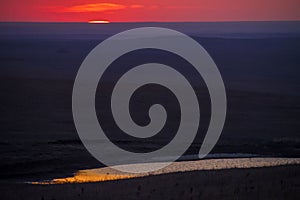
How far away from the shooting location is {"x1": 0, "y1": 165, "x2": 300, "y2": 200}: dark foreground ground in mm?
16984

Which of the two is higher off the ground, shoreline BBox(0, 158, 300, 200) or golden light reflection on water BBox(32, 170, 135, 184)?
shoreline BBox(0, 158, 300, 200)

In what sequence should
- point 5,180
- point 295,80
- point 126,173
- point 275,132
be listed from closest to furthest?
point 5,180 < point 126,173 < point 275,132 < point 295,80

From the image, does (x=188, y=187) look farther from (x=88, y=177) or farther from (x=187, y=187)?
(x=88, y=177)

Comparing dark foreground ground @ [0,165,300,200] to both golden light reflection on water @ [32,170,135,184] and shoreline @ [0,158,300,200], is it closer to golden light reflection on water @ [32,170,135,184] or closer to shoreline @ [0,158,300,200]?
shoreline @ [0,158,300,200]

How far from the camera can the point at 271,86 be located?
198 ft

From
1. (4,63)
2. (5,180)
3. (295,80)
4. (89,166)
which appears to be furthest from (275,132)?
(4,63)

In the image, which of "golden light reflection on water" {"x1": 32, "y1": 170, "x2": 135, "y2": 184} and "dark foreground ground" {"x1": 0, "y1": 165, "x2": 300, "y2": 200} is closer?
"dark foreground ground" {"x1": 0, "y1": 165, "x2": 300, "y2": 200}

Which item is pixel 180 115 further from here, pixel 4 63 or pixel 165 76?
pixel 4 63

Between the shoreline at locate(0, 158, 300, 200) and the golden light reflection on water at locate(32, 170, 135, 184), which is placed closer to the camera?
the shoreline at locate(0, 158, 300, 200)

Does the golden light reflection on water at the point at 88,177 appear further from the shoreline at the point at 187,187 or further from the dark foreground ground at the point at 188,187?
the dark foreground ground at the point at 188,187

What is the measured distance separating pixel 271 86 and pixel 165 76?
13232 millimetres

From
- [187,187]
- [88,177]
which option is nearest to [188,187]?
[187,187]

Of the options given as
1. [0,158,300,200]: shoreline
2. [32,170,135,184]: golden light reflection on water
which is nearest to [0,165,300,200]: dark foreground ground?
[0,158,300,200]: shoreline

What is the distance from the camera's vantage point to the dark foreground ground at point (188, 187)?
669 inches
